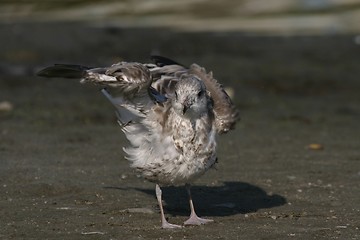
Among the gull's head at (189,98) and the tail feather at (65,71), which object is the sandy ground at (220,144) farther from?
the tail feather at (65,71)

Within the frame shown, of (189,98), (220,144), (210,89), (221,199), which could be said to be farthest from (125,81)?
(220,144)

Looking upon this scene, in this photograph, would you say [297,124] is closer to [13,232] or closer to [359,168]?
[359,168]

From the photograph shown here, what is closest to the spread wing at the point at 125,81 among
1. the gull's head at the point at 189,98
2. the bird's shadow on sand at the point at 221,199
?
the gull's head at the point at 189,98

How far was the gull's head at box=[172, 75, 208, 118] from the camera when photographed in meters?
7.24

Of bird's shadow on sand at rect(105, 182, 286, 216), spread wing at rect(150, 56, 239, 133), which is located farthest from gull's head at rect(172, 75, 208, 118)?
bird's shadow on sand at rect(105, 182, 286, 216)

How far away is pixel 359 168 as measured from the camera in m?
9.73

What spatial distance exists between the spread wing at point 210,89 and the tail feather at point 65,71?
27.6 inches

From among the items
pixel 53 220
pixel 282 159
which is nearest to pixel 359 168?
pixel 282 159

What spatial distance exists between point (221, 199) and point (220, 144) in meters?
2.45

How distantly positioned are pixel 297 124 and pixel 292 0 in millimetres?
10470

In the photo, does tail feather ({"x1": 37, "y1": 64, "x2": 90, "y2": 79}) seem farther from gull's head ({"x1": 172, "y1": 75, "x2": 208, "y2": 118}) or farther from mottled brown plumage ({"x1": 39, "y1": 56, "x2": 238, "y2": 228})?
gull's head ({"x1": 172, "y1": 75, "x2": 208, "y2": 118})

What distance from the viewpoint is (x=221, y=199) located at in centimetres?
850

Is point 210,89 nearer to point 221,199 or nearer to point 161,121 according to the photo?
point 161,121

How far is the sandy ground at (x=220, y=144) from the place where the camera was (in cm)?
757
